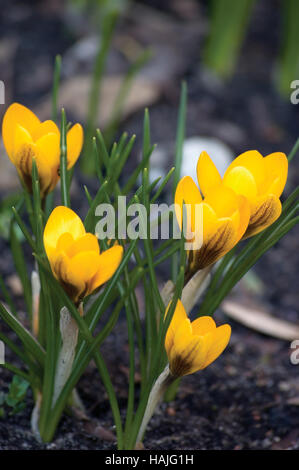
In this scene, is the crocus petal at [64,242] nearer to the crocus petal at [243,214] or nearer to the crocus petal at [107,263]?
the crocus petal at [107,263]

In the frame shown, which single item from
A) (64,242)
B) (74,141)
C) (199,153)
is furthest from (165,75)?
(64,242)

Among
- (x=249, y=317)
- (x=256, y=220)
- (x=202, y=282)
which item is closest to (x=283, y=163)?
(x=256, y=220)

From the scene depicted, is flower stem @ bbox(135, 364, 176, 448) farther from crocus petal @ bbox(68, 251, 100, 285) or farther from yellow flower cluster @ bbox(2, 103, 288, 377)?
crocus petal @ bbox(68, 251, 100, 285)

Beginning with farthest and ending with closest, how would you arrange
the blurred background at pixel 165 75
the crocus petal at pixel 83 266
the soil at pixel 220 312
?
1. the blurred background at pixel 165 75
2. the soil at pixel 220 312
3. the crocus petal at pixel 83 266

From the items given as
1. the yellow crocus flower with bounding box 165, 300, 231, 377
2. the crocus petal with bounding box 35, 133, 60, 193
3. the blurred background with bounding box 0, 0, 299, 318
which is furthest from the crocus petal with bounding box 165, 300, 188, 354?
the blurred background with bounding box 0, 0, 299, 318

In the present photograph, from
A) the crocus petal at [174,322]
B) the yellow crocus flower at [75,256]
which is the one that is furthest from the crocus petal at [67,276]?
the crocus petal at [174,322]
